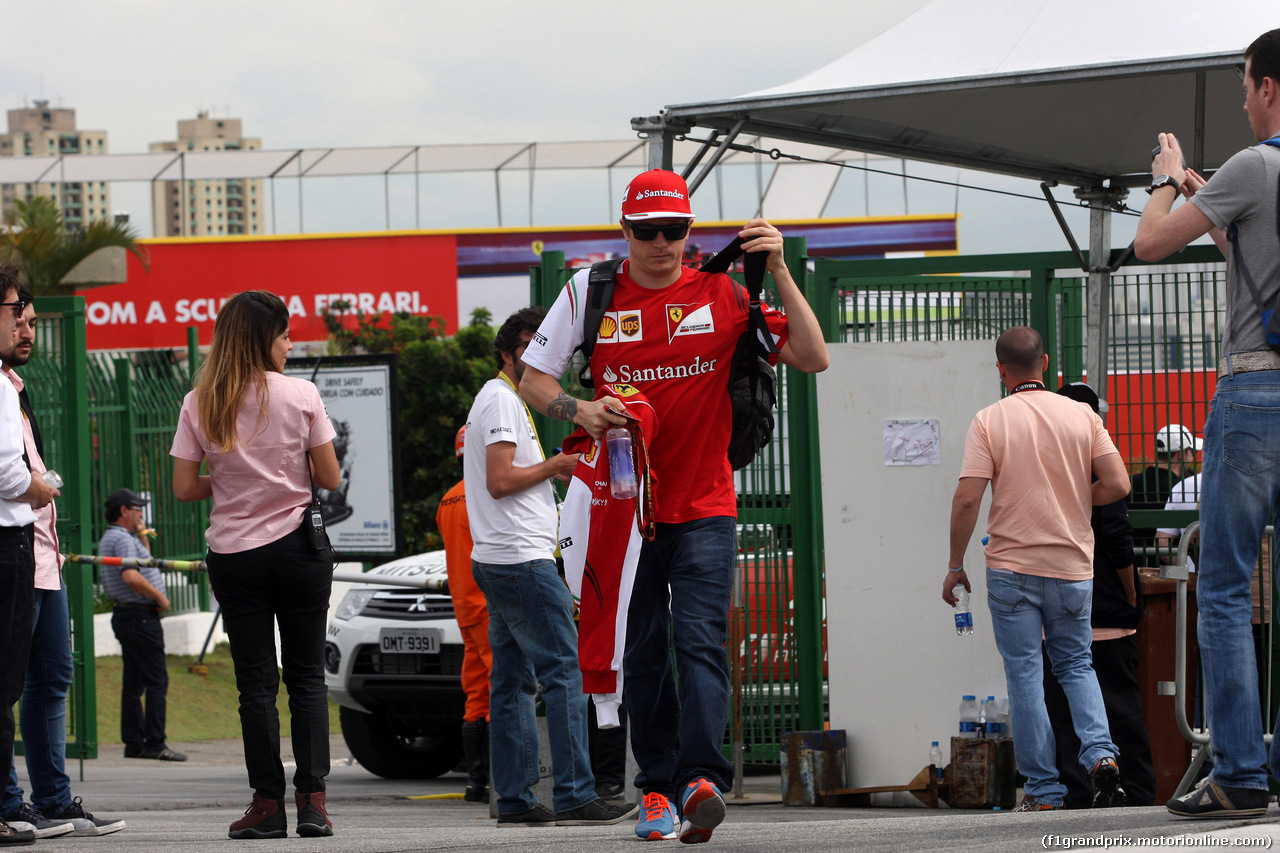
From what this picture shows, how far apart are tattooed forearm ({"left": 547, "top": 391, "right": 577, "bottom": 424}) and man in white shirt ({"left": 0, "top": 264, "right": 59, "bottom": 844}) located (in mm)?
1898

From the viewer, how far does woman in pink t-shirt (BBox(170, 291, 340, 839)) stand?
5352mm

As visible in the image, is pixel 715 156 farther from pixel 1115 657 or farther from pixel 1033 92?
pixel 1115 657

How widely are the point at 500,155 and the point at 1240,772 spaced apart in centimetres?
2923

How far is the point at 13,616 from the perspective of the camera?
5238 mm

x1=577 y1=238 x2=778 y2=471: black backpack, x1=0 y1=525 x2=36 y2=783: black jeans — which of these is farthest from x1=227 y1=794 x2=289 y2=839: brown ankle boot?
x1=577 y1=238 x2=778 y2=471: black backpack

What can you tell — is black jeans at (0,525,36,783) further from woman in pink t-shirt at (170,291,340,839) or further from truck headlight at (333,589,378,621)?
truck headlight at (333,589,378,621)

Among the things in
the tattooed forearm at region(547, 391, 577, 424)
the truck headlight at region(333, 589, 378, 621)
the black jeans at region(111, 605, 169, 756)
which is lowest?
the black jeans at region(111, 605, 169, 756)

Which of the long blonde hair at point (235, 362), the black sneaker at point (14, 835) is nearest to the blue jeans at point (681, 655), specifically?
the long blonde hair at point (235, 362)

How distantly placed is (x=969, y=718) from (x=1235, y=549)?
3183 millimetres

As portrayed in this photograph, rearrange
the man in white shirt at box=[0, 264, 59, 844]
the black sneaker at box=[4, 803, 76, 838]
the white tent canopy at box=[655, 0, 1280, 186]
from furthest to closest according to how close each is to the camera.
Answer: the white tent canopy at box=[655, 0, 1280, 186] → the black sneaker at box=[4, 803, 76, 838] → the man in white shirt at box=[0, 264, 59, 844]

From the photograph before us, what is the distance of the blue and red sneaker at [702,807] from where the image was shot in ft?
13.9

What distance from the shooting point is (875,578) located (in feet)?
24.5

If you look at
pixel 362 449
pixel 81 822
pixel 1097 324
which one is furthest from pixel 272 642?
pixel 362 449

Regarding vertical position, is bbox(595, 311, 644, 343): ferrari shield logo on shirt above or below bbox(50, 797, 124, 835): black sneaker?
above
